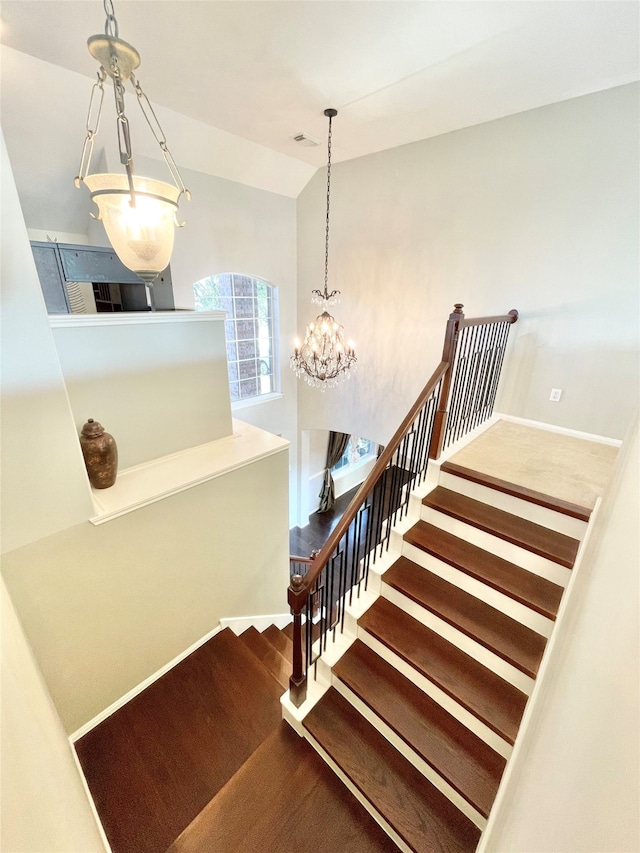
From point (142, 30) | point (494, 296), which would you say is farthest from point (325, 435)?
point (142, 30)

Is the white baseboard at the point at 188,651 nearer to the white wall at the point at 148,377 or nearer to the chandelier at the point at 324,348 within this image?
the white wall at the point at 148,377

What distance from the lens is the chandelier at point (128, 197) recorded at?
1.21m

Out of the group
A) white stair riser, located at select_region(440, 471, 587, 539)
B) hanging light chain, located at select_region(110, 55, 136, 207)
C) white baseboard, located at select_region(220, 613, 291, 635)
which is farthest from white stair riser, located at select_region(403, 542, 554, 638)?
hanging light chain, located at select_region(110, 55, 136, 207)

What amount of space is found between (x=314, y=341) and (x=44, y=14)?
283cm

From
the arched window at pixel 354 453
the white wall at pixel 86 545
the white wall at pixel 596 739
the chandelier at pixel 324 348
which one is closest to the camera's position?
the white wall at pixel 596 739

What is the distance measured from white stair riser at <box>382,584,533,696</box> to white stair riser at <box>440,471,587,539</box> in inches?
34.4

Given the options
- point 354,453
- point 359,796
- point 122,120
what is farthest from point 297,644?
point 354,453

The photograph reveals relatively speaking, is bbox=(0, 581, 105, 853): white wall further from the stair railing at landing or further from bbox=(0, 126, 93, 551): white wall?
the stair railing at landing

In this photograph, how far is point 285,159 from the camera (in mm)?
4434

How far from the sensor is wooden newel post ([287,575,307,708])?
1.83 m

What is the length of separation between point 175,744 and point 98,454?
5.80 ft

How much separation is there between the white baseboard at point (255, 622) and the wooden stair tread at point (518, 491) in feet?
6.97

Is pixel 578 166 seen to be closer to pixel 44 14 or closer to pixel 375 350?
pixel 375 350

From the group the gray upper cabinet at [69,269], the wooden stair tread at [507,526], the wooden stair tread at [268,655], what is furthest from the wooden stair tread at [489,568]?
the gray upper cabinet at [69,269]
